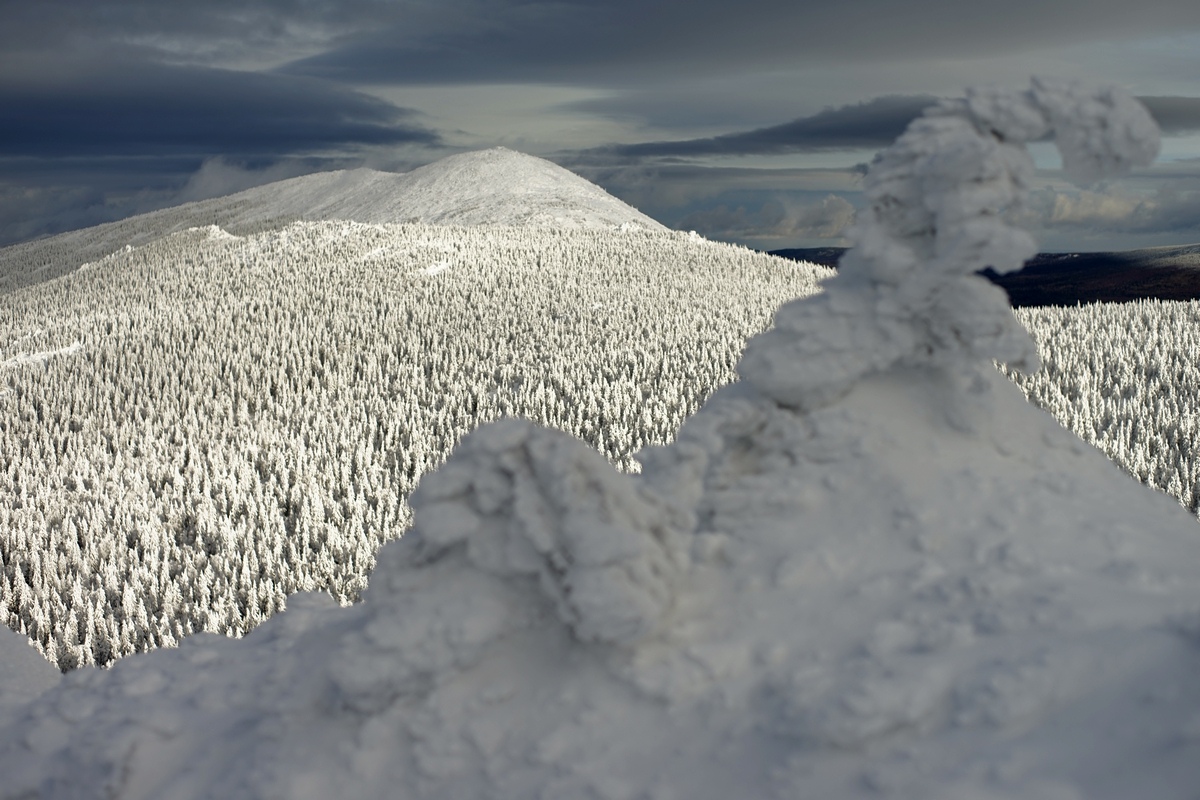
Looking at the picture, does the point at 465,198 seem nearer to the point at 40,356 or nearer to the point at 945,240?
the point at 40,356

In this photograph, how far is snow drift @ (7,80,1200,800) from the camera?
365 cm

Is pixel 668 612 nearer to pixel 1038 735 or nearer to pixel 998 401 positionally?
pixel 1038 735

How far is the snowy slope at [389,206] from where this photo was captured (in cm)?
8075

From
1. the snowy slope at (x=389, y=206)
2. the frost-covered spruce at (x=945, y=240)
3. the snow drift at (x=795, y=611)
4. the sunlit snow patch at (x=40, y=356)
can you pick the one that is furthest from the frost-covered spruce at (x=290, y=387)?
the snowy slope at (x=389, y=206)

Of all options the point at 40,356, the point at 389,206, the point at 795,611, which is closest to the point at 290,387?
the point at 40,356

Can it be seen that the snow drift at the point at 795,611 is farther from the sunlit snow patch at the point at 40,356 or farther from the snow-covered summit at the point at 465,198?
the snow-covered summit at the point at 465,198

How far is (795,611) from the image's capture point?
14.9 feet

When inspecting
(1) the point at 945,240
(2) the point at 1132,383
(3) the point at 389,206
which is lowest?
(2) the point at 1132,383

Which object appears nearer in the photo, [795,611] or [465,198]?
[795,611]

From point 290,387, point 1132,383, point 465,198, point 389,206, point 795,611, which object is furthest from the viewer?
A: point 389,206

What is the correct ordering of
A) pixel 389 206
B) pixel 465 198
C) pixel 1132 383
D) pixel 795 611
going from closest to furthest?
pixel 795 611, pixel 1132 383, pixel 465 198, pixel 389 206

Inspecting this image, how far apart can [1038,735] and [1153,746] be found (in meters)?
0.40

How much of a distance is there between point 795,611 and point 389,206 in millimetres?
94712

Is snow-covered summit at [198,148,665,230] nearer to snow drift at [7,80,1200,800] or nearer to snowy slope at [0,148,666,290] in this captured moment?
snowy slope at [0,148,666,290]
